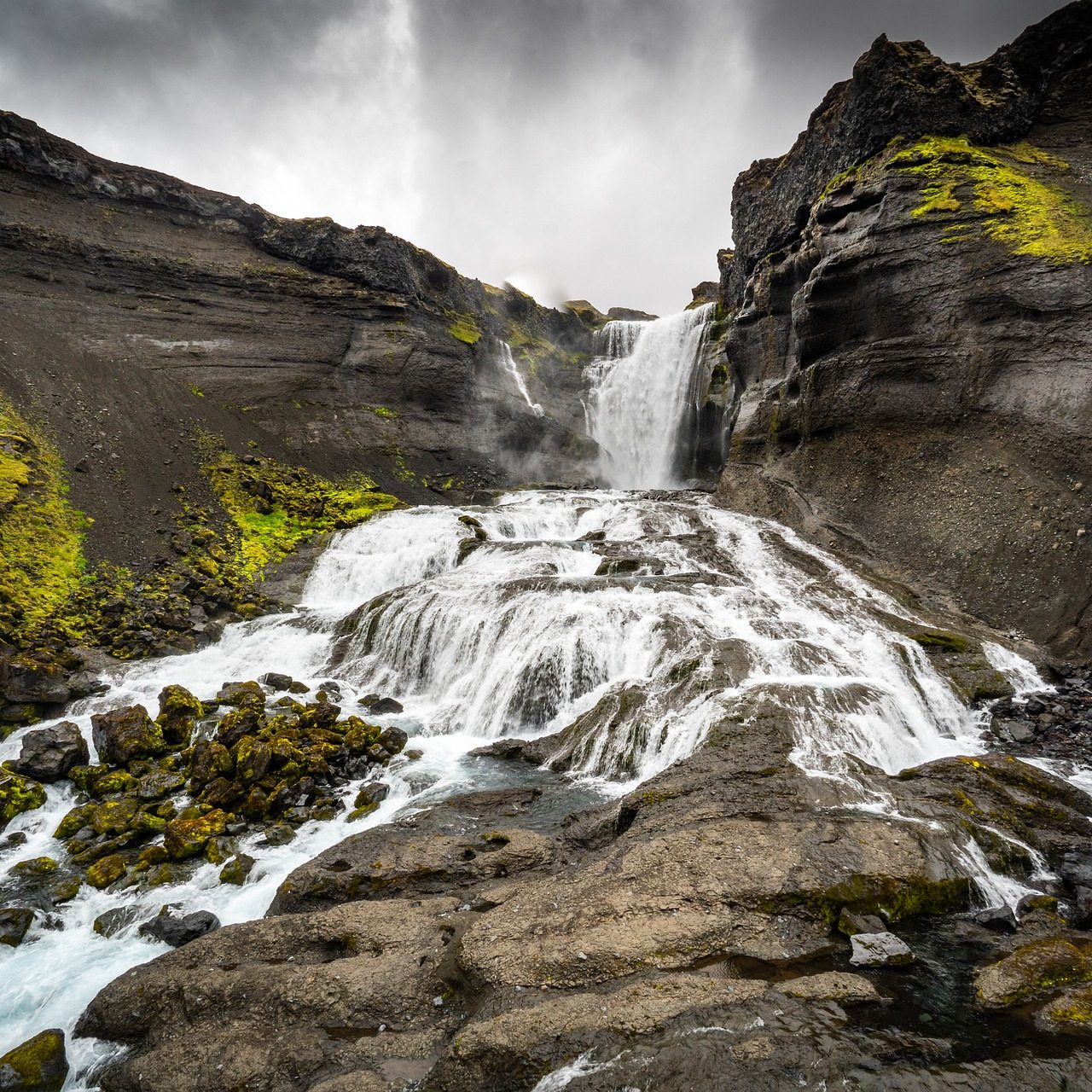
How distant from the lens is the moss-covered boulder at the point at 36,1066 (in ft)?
14.4

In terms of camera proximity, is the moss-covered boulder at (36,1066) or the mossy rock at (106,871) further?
the mossy rock at (106,871)

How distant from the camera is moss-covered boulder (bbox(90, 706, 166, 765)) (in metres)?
10.1

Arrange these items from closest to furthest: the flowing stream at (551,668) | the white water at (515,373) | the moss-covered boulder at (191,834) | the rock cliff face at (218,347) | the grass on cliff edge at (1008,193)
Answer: the flowing stream at (551,668), the moss-covered boulder at (191,834), the grass on cliff edge at (1008,193), the rock cliff face at (218,347), the white water at (515,373)

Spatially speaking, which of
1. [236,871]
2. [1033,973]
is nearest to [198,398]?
[236,871]

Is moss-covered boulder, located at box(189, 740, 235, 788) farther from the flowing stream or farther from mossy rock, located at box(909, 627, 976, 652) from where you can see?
mossy rock, located at box(909, 627, 976, 652)

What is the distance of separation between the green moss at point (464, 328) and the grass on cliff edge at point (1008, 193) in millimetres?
27033

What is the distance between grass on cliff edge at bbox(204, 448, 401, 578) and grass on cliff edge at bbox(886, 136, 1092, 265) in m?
24.6

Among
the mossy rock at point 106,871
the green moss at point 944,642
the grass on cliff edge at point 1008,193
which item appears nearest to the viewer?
the mossy rock at point 106,871

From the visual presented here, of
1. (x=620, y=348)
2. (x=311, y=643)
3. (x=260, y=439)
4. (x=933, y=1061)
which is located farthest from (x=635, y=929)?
(x=620, y=348)

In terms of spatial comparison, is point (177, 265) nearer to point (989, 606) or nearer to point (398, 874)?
point (398, 874)

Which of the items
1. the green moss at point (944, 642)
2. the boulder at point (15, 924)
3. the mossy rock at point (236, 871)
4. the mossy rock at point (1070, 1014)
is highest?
the green moss at point (944, 642)

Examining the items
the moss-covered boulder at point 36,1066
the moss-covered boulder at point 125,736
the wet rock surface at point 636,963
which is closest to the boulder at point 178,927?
the wet rock surface at point 636,963

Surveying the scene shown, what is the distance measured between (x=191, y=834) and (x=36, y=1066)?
3.60m

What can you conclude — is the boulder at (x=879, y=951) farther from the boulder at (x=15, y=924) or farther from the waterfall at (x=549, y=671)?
the boulder at (x=15, y=924)
